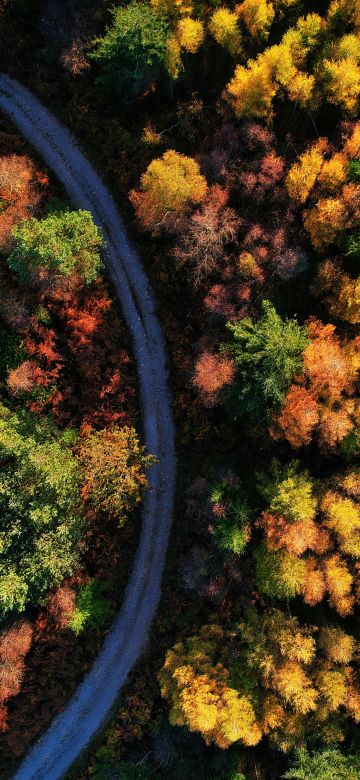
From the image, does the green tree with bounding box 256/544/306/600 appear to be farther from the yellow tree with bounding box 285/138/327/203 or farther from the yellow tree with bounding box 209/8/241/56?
the yellow tree with bounding box 209/8/241/56

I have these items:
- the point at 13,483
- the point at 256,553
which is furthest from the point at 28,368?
the point at 256,553

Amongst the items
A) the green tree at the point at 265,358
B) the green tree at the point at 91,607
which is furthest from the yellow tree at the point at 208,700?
the green tree at the point at 265,358

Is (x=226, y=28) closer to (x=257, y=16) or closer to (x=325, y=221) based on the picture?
(x=257, y=16)

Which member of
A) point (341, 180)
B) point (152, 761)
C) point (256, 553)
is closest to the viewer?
point (341, 180)

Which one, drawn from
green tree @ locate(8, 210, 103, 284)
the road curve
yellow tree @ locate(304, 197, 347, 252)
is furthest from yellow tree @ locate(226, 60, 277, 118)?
the road curve

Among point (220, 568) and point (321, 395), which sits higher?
point (321, 395)

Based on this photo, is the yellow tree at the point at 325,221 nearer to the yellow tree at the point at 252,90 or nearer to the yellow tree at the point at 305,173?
the yellow tree at the point at 305,173

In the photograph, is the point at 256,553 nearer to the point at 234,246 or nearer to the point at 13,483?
the point at 13,483
